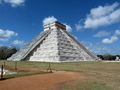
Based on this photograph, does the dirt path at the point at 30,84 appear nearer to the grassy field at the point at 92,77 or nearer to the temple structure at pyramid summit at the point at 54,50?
the grassy field at the point at 92,77

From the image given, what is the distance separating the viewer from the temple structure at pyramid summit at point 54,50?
4238cm

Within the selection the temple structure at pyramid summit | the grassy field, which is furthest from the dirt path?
the temple structure at pyramid summit

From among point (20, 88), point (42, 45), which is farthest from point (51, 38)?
point (20, 88)

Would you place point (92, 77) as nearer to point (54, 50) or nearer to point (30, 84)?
point (30, 84)

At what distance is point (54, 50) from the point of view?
42531 mm

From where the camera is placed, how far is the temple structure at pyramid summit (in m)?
42.4

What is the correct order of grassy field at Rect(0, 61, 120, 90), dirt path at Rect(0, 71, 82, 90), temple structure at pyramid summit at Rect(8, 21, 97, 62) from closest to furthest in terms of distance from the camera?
dirt path at Rect(0, 71, 82, 90) < grassy field at Rect(0, 61, 120, 90) < temple structure at pyramid summit at Rect(8, 21, 97, 62)

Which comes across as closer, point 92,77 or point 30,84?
point 30,84

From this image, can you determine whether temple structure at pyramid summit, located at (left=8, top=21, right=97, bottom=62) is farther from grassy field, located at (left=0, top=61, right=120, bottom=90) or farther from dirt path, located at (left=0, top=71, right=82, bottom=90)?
dirt path, located at (left=0, top=71, right=82, bottom=90)

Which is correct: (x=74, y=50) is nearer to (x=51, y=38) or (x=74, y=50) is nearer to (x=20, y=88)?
(x=51, y=38)

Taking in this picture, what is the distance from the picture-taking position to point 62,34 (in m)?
50.5

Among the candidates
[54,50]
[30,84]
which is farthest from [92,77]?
[54,50]

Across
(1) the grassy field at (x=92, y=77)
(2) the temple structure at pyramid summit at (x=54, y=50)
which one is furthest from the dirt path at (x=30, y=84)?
(2) the temple structure at pyramid summit at (x=54, y=50)

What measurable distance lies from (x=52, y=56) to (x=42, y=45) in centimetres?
737
